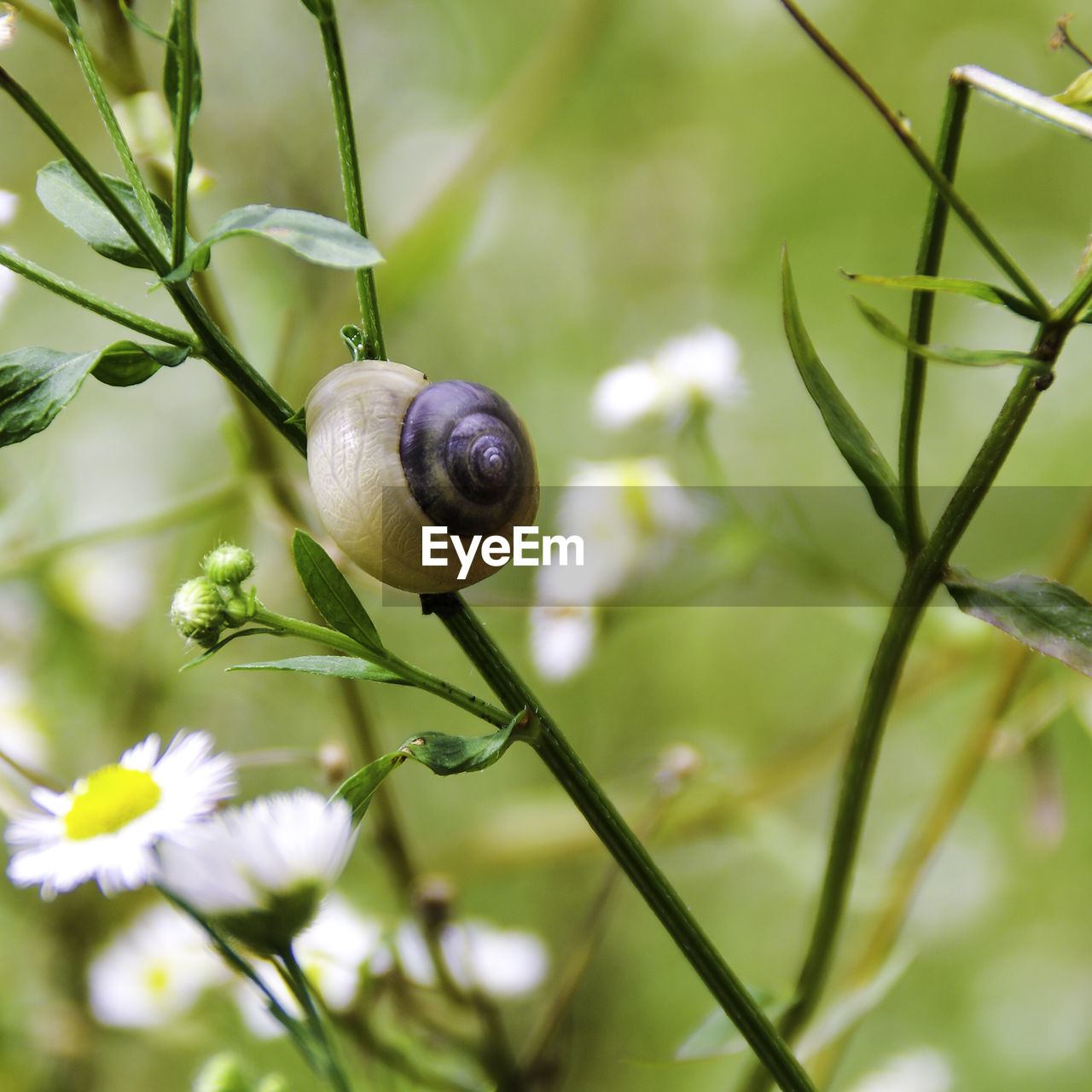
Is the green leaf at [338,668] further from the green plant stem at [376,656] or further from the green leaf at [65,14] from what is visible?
the green leaf at [65,14]

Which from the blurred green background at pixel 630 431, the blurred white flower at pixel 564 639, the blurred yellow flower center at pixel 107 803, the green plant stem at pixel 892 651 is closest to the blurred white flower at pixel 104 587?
the blurred green background at pixel 630 431

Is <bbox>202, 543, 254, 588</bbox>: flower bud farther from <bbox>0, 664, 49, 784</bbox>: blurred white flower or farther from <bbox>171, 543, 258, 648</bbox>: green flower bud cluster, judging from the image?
<bbox>0, 664, 49, 784</bbox>: blurred white flower

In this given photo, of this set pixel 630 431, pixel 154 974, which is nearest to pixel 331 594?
pixel 154 974

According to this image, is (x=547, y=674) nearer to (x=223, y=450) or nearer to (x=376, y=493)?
(x=376, y=493)

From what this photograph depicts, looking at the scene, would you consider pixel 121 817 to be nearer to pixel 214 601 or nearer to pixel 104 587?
pixel 214 601

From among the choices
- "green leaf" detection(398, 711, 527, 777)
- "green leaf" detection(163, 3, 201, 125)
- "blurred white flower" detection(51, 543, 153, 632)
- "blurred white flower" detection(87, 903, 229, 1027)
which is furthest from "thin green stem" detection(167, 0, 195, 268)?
"blurred white flower" detection(51, 543, 153, 632)

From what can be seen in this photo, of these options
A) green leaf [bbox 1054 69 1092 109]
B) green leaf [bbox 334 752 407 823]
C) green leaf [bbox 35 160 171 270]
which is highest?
green leaf [bbox 1054 69 1092 109]
